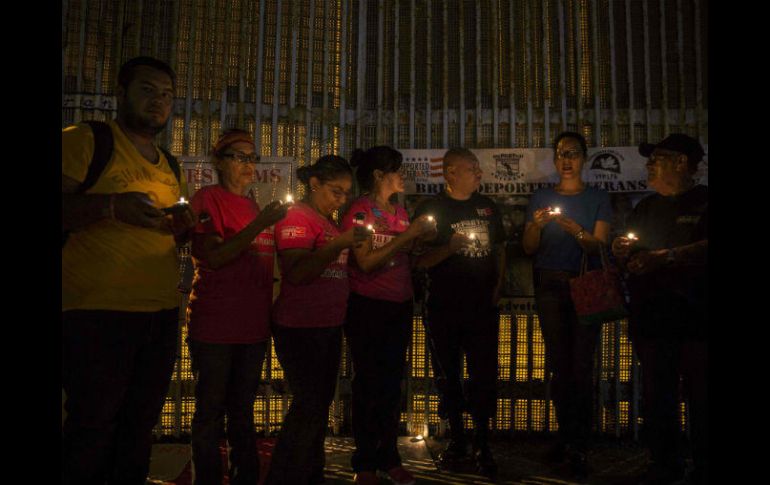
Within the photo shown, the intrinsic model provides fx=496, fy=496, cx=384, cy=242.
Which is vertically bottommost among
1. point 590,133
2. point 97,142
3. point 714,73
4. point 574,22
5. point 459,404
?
point 459,404

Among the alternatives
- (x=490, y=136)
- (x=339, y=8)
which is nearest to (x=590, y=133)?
(x=490, y=136)

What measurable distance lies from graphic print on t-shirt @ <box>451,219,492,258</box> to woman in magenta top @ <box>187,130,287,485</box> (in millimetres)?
1588

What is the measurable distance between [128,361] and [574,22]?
4.98 m

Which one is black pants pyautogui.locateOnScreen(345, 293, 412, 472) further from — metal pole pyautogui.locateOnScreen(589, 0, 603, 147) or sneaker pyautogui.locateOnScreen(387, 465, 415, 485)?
metal pole pyautogui.locateOnScreen(589, 0, 603, 147)

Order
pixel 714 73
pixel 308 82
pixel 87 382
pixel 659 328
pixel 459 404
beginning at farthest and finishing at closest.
Result: pixel 308 82
pixel 459 404
pixel 659 328
pixel 714 73
pixel 87 382

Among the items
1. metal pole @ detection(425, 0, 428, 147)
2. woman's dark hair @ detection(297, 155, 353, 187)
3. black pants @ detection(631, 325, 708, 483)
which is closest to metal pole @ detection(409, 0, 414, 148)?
metal pole @ detection(425, 0, 428, 147)

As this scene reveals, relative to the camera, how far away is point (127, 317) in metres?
2.51

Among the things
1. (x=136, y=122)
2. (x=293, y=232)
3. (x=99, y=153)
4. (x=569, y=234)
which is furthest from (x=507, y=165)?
(x=99, y=153)

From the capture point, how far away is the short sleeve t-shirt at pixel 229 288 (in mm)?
2945

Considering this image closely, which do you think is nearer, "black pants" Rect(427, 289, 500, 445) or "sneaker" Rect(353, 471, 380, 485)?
"sneaker" Rect(353, 471, 380, 485)

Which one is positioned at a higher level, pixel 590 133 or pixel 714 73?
pixel 590 133

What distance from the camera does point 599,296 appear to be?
368cm

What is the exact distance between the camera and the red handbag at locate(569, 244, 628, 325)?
3.66m

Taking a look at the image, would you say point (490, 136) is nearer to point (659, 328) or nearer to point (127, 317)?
point (659, 328)
